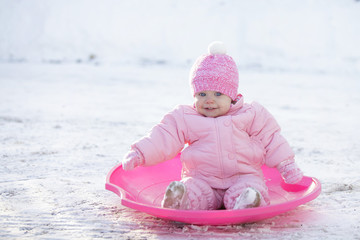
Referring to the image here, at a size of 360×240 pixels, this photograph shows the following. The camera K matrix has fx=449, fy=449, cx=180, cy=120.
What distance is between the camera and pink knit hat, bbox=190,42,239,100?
82.5 inches

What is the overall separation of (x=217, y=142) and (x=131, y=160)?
396mm

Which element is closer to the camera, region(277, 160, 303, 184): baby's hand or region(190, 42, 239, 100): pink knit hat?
region(277, 160, 303, 184): baby's hand

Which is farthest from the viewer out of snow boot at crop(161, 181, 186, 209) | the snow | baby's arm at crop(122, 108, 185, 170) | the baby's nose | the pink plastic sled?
the baby's nose

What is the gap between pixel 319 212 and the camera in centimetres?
197

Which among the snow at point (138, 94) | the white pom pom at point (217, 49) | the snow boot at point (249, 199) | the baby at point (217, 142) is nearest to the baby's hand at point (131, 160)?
the baby at point (217, 142)

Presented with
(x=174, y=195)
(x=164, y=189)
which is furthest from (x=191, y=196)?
(x=164, y=189)

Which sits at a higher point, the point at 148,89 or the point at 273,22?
the point at 273,22

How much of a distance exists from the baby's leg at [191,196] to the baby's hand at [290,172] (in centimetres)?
32

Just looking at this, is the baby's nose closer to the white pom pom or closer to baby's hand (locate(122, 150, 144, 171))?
the white pom pom

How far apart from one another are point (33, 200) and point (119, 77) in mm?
5915

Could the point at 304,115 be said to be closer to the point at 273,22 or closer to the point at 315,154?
the point at 315,154

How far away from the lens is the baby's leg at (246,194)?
67.2 inches

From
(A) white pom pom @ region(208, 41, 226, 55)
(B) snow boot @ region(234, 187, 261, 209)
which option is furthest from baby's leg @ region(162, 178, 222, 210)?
(A) white pom pom @ region(208, 41, 226, 55)

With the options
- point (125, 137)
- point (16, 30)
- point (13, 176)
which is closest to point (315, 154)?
point (125, 137)
